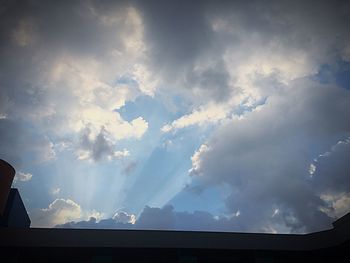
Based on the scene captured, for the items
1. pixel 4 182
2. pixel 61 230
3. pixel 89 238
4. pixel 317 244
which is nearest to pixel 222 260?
pixel 317 244

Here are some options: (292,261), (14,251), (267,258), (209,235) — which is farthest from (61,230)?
(292,261)

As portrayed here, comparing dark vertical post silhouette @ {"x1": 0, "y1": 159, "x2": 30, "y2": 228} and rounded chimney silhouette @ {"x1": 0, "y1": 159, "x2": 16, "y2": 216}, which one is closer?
rounded chimney silhouette @ {"x1": 0, "y1": 159, "x2": 16, "y2": 216}

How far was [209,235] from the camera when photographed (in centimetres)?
2098

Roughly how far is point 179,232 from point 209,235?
239 cm

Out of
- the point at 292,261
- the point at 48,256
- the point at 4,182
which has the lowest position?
the point at 292,261

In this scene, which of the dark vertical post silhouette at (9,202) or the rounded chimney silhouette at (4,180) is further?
the dark vertical post silhouette at (9,202)

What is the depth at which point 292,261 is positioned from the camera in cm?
2272

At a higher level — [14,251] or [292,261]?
[14,251]

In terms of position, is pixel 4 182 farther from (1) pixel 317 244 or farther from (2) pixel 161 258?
(1) pixel 317 244

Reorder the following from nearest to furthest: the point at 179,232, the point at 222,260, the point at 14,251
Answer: the point at 14,251 < the point at 179,232 < the point at 222,260

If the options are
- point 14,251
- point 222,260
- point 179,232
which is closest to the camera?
point 14,251

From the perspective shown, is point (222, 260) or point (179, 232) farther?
point (222, 260)

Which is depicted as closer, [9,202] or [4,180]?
[4,180]

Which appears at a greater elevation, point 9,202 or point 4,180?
point 4,180
